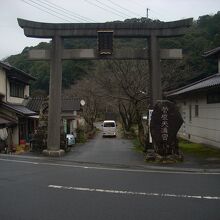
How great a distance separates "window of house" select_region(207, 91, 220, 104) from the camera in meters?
22.1

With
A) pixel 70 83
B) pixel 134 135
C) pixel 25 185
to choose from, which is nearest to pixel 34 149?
pixel 25 185

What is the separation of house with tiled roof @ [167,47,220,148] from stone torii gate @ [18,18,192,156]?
2694mm

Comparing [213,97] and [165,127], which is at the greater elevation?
[213,97]

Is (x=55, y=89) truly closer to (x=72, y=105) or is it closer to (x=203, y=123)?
(x=203, y=123)

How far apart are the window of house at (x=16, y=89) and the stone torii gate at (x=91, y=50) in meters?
13.3

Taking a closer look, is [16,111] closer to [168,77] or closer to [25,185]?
[168,77]

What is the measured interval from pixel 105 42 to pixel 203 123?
30.7ft

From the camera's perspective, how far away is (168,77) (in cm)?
3600

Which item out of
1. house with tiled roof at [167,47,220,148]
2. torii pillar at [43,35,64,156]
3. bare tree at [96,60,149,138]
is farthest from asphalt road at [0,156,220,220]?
bare tree at [96,60,149,138]

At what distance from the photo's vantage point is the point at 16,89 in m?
34.2

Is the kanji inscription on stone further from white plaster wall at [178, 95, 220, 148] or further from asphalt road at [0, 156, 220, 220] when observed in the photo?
white plaster wall at [178, 95, 220, 148]

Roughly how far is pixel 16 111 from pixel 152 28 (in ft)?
45.9

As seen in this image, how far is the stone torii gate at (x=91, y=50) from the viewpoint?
1978 centimetres

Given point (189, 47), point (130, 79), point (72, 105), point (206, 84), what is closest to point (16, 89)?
point (130, 79)
